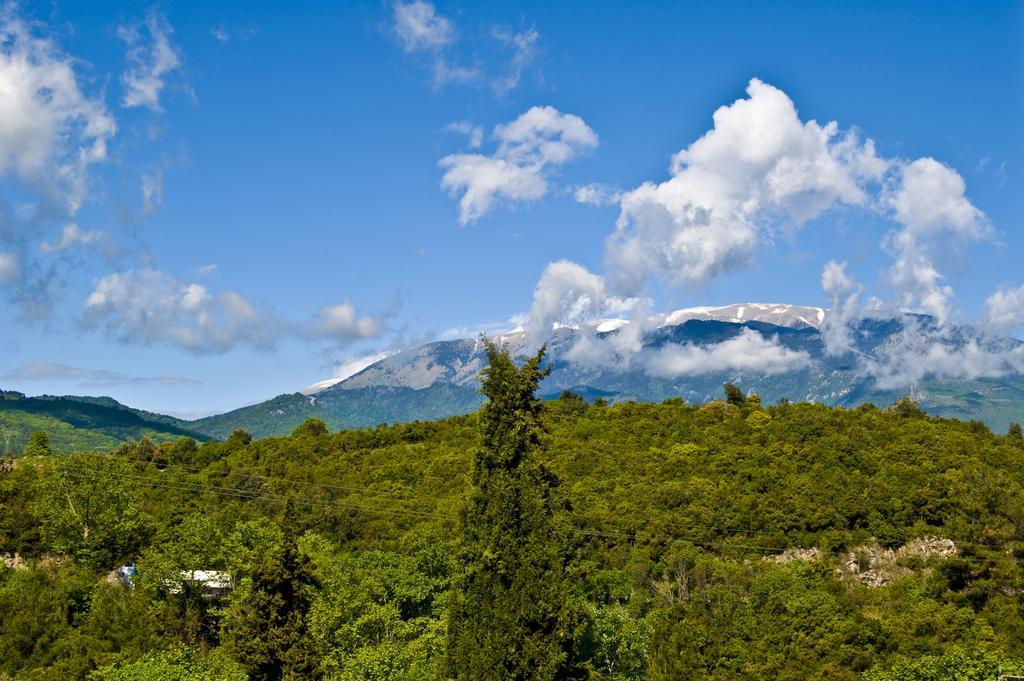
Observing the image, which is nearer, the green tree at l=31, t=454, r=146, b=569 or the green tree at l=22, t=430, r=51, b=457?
the green tree at l=31, t=454, r=146, b=569

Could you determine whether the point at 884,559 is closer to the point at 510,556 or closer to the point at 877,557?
the point at 877,557

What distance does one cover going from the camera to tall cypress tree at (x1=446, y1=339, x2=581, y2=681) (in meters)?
27.4

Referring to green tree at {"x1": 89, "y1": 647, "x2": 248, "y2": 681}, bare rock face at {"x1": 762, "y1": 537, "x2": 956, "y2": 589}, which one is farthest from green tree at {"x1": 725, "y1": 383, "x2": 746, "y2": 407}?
green tree at {"x1": 89, "y1": 647, "x2": 248, "y2": 681}

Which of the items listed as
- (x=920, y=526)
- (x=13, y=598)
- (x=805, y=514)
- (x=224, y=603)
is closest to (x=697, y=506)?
(x=805, y=514)

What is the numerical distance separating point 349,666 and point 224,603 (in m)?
21.0

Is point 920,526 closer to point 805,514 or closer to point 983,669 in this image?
point 805,514

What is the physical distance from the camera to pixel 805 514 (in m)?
60.5

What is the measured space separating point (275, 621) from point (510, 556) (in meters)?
14.4

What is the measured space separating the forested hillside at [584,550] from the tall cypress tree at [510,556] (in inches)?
7.6

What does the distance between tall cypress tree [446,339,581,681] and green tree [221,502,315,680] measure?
1041 cm

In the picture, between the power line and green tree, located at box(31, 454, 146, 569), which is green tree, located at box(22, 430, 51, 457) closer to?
the power line

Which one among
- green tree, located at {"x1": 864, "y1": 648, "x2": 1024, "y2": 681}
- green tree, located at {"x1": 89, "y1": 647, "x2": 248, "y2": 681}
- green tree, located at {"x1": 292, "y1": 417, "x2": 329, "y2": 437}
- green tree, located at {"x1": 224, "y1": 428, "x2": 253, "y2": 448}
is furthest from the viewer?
green tree, located at {"x1": 292, "y1": 417, "x2": 329, "y2": 437}

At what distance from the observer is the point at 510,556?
93.1ft

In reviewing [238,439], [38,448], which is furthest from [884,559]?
[38,448]
